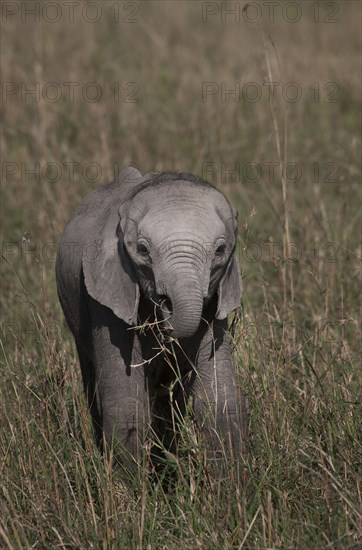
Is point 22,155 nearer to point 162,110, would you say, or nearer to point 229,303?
point 162,110

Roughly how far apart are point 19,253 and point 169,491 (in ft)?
12.3

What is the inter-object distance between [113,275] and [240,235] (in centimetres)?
318

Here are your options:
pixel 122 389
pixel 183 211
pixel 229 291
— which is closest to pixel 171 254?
pixel 183 211

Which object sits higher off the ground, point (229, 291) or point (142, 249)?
point (142, 249)

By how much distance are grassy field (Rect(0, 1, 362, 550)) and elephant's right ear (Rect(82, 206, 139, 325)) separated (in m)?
0.37

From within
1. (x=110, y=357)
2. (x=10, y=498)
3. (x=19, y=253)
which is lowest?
(x=19, y=253)

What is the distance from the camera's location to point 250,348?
5.72 meters

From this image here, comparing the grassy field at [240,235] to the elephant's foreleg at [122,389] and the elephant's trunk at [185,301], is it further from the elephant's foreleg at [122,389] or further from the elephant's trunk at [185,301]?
the elephant's trunk at [185,301]

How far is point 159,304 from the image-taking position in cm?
457

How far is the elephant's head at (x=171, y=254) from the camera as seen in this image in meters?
4.35

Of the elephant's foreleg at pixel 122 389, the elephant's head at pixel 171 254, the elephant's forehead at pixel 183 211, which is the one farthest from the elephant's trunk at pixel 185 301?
the elephant's foreleg at pixel 122 389

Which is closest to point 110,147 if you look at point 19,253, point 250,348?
point 19,253

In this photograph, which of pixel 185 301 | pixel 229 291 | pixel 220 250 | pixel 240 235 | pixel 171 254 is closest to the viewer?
pixel 185 301

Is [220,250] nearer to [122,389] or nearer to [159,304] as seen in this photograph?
[159,304]
